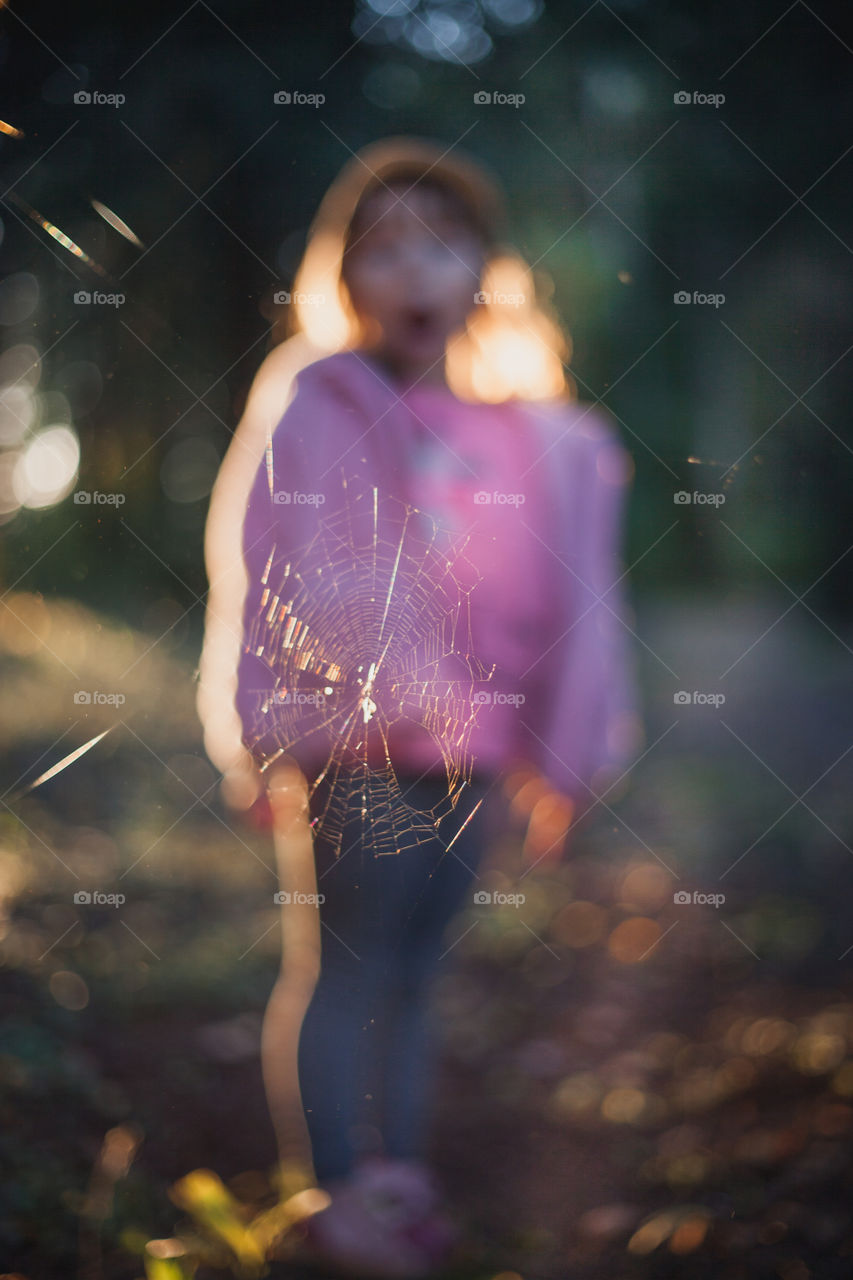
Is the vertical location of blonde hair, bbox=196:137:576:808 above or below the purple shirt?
above

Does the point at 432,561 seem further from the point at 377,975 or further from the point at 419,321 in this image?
the point at 377,975

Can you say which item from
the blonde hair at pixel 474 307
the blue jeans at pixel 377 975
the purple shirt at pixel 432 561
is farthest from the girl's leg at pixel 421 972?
the blonde hair at pixel 474 307

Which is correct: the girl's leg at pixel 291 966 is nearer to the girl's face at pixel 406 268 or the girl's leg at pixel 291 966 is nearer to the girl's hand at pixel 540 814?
the girl's hand at pixel 540 814

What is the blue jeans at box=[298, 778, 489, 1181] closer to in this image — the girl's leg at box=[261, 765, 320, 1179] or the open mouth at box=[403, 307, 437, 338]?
the girl's leg at box=[261, 765, 320, 1179]

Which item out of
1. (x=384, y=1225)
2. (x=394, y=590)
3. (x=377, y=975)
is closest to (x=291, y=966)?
(x=377, y=975)

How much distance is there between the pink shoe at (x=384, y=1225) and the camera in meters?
0.92

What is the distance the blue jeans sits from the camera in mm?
932

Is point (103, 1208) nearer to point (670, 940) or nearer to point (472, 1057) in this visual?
point (472, 1057)

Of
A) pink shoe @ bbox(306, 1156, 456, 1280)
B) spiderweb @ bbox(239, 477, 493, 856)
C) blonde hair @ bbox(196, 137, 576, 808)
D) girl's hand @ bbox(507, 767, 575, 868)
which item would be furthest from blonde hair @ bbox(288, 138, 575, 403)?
pink shoe @ bbox(306, 1156, 456, 1280)

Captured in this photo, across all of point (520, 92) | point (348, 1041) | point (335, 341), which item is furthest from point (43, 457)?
point (348, 1041)

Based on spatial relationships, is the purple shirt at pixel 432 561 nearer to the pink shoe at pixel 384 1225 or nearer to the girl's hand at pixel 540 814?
the girl's hand at pixel 540 814

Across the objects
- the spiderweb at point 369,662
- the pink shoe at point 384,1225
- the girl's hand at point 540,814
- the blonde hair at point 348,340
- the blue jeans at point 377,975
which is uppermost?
the blonde hair at point 348,340

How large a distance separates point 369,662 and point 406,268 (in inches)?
19.1

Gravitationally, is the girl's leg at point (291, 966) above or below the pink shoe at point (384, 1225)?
above
